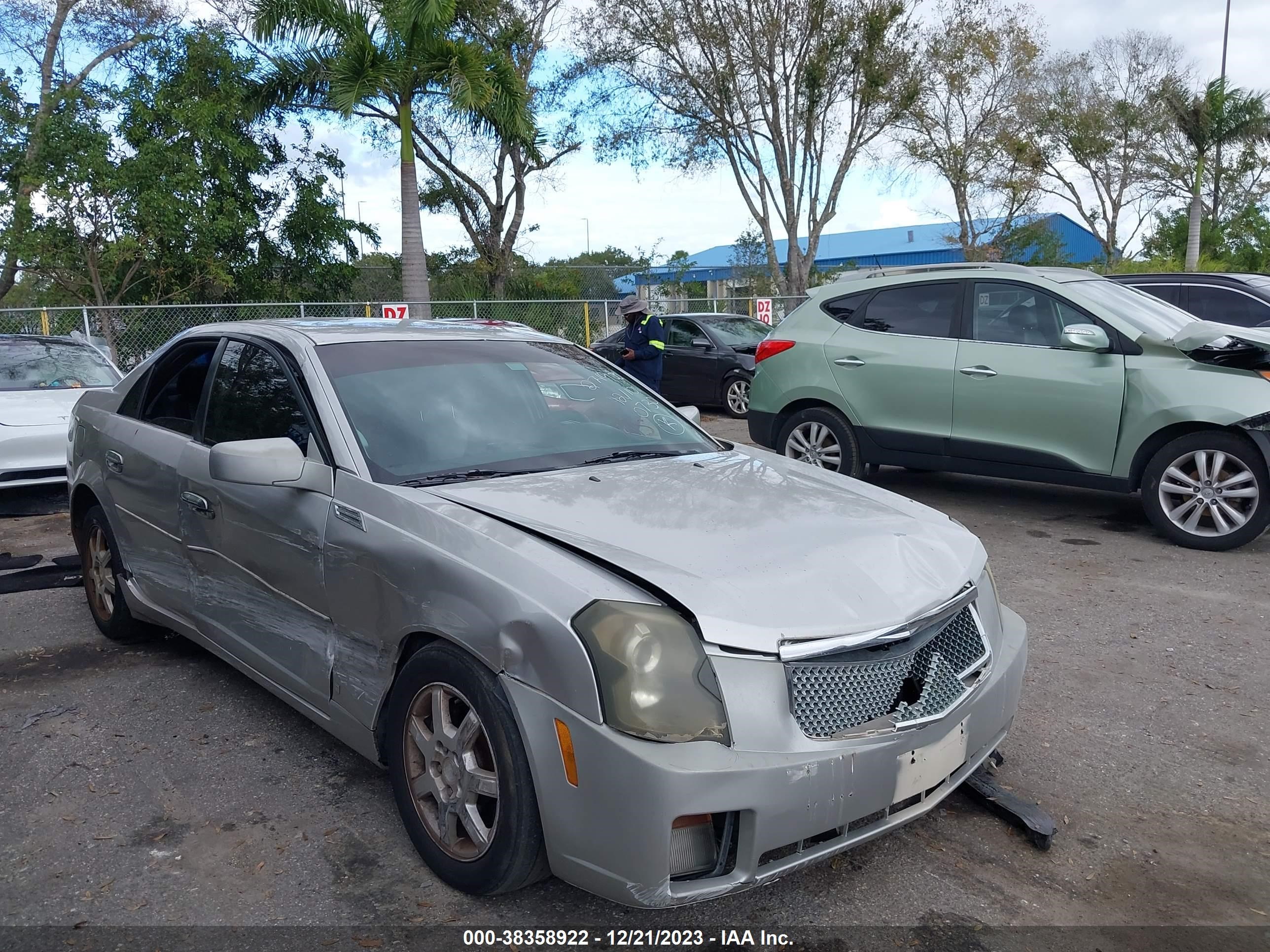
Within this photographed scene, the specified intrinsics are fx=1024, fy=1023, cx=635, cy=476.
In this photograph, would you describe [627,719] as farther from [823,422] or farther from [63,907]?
[823,422]

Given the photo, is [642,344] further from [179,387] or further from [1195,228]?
[1195,228]

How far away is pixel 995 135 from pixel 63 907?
1256 inches

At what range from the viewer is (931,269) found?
26.3 ft

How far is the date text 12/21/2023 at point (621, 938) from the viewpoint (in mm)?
2596

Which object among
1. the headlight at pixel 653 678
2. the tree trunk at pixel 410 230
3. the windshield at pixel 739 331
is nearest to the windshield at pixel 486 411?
the headlight at pixel 653 678

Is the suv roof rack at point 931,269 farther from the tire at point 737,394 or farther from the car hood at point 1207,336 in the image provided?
the tire at point 737,394

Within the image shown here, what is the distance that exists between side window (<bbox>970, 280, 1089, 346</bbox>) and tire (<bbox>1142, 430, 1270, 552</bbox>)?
3.57 ft

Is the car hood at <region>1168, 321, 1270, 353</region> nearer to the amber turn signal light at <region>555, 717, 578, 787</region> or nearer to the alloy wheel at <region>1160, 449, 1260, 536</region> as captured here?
the alloy wheel at <region>1160, 449, 1260, 536</region>

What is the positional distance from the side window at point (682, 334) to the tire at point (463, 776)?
12532 mm

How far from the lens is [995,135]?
3008 centimetres

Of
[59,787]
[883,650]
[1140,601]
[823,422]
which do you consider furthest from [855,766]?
[823,422]

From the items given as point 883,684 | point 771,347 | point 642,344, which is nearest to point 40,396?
point 642,344

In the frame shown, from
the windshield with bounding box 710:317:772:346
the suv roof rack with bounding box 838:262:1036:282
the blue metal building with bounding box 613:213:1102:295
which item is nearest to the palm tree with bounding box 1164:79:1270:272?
the blue metal building with bounding box 613:213:1102:295

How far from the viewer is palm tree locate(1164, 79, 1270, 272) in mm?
26703
